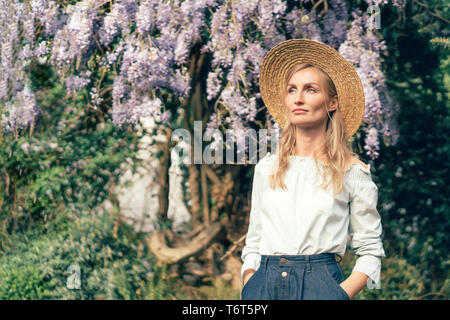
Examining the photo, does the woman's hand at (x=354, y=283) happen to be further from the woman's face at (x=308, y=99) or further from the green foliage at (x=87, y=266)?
the green foliage at (x=87, y=266)

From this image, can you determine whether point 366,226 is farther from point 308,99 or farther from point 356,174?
point 308,99

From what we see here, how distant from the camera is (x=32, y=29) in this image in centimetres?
478

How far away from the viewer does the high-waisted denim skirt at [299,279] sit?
2.00 meters

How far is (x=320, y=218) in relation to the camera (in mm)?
2064

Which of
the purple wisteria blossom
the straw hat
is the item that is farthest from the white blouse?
the purple wisteria blossom

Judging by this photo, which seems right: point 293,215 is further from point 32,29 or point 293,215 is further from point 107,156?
point 32,29

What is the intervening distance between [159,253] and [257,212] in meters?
2.64

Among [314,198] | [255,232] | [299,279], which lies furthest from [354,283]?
[255,232]

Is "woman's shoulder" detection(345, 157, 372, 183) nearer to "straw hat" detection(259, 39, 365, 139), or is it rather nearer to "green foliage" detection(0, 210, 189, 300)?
"straw hat" detection(259, 39, 365, 139)

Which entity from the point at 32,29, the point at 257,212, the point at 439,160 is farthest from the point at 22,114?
the point at 439,160

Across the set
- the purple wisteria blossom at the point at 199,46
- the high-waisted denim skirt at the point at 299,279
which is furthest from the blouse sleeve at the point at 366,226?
the purple wisteria blossom at the point at 199,46

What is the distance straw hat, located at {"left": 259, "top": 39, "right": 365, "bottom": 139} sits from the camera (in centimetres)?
229

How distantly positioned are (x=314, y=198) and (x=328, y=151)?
0.78 feet
